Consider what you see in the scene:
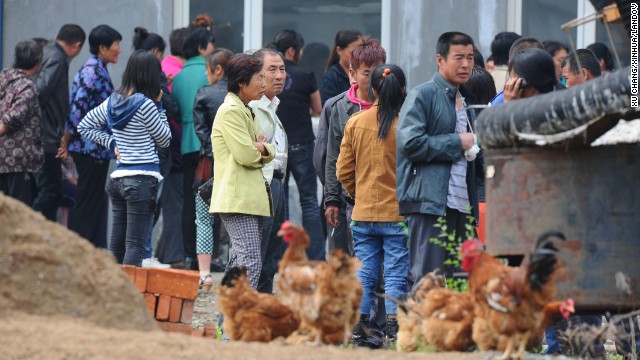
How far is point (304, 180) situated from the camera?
13.3m

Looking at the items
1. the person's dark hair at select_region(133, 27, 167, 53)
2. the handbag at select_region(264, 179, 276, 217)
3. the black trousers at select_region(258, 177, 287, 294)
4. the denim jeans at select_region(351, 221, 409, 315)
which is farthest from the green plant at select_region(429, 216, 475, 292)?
the person's dark hair at select_region(133, 27, 167, 53)

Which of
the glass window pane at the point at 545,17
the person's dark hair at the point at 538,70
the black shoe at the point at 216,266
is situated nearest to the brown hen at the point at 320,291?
the person's dark hair at the point at 538,70

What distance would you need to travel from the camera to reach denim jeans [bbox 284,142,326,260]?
523 inches

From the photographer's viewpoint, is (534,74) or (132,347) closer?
(132,347)

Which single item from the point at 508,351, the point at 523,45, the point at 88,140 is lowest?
the point at 508,351

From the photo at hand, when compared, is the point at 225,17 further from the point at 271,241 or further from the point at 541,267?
the point at 541,267

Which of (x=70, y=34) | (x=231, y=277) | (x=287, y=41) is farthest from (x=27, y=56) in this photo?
(x=231, y=277)

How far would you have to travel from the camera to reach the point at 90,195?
13.3 metres

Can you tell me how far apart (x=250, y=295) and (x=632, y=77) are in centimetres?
259

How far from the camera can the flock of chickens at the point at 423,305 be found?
7164mm

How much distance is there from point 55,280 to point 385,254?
298 centimetres

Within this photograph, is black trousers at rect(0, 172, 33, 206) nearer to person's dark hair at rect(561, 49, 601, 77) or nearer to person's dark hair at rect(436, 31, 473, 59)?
person's dark hair at rect(436, 31, 473, 59)

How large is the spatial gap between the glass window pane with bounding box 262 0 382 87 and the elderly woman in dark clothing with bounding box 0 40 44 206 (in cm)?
347

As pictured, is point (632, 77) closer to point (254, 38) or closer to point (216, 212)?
point (216, 212)
